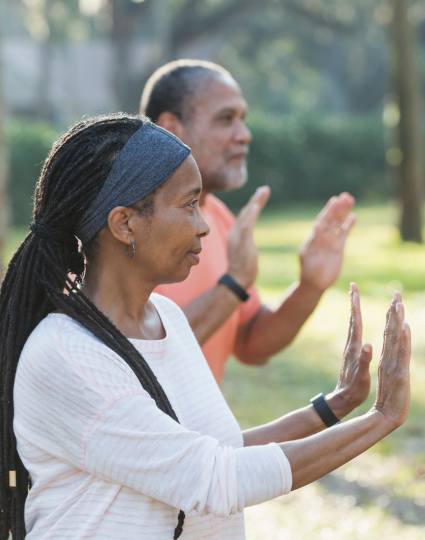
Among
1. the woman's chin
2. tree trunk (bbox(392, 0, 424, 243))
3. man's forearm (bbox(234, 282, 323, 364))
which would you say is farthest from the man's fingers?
tree trunk (bbox(392, 0, 424, 243))

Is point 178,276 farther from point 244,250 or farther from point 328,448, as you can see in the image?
point 244,250

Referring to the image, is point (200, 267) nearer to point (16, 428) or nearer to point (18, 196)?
point (16, 428)

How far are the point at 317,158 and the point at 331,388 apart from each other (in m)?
18.8

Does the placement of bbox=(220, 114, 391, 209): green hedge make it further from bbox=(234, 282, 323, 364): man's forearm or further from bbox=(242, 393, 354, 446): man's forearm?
bbox=(242, 393, 354, 446): man's forearm

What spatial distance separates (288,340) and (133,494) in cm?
172

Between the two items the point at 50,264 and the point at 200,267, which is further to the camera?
the point at 200,267

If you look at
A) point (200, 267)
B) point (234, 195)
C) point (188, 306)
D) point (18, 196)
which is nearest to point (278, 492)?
point (188, 306)

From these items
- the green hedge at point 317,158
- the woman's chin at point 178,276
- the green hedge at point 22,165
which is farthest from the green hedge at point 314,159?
the woman's chin at point 178,276

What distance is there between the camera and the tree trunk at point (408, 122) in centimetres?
1318

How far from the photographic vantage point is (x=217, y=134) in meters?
3.17

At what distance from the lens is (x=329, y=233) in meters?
3.22

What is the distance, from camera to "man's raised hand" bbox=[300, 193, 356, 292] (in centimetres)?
314

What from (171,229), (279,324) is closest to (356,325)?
(171,229)

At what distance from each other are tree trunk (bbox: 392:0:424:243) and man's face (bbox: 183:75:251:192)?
10846 mm
